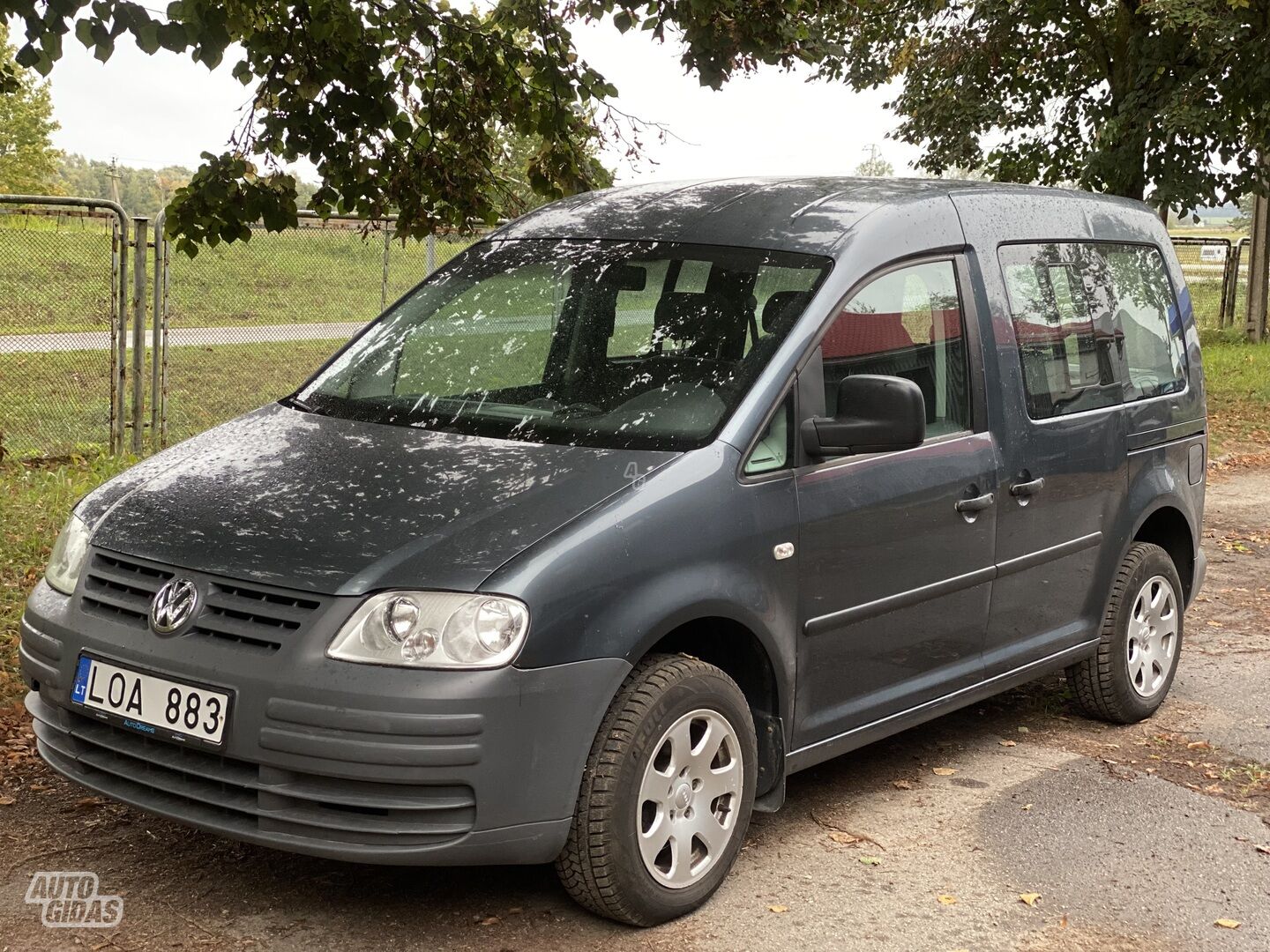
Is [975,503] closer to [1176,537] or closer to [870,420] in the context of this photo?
[870,420]

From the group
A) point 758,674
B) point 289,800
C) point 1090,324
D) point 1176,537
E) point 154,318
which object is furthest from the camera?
point 154,318

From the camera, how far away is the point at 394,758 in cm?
345

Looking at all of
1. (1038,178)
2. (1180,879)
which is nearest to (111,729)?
(1180,879)

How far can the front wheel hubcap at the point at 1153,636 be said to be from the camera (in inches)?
233

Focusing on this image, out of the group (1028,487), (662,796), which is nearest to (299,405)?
(662,796)

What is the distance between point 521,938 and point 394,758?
2.25ft

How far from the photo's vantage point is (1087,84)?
21.2m

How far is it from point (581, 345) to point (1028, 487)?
1623mm

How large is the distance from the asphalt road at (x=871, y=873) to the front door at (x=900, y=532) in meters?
0.42

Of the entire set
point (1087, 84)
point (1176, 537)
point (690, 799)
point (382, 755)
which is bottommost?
point (690, 799)

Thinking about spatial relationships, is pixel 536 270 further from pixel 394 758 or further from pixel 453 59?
pixel 453 59

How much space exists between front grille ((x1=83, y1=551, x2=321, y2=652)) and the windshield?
3.09 feet

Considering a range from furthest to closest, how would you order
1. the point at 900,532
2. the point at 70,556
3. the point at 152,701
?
the point at 900,532
the point at 70,556
the point at 152,701

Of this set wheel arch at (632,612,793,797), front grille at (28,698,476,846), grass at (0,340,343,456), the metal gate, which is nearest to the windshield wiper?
front grille at (28,698,476,846)
